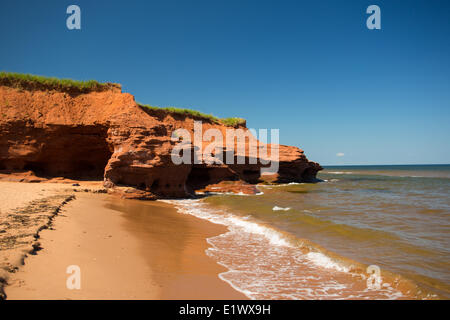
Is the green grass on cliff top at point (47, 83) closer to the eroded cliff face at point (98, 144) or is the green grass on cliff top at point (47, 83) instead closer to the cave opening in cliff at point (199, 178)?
the eroded cliff face at point (98, 144)

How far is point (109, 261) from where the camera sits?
406 centimetres

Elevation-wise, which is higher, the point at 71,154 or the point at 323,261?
the point at 71,154

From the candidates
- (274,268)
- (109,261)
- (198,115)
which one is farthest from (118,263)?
(198,115)

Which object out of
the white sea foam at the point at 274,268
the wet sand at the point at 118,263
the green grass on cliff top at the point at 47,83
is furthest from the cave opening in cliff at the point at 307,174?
the wet sand at the point at 118,263

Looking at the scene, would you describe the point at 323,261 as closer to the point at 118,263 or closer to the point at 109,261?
the point at 118,263

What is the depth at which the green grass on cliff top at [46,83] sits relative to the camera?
597 inches

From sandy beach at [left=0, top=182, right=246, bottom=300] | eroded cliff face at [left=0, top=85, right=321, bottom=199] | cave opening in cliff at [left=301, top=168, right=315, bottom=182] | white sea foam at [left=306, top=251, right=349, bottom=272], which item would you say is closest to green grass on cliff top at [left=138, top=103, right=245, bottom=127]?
eroded cliff face at [left=0, top=85, right=321, bottom=199]

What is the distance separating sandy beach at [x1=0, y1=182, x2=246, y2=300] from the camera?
2965 mm

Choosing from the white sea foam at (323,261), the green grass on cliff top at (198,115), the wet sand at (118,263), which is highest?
the green grass on cliff top at (198,115)

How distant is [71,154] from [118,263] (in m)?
13.9

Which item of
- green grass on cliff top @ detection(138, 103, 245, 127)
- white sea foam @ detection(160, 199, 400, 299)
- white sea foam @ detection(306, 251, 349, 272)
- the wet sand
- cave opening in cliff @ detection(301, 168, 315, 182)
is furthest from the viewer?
cave opening in cliff @ detection(301, 168, 315, 182)

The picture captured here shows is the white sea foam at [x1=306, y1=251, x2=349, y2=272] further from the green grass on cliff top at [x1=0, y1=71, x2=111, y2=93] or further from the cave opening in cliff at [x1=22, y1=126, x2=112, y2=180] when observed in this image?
the green grass on cliff top at [x1=0, y1=71, x2=111, y2=93]

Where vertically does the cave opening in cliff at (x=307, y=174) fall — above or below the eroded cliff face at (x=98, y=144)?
below

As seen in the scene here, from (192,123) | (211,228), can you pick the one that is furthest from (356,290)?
(192,123)
